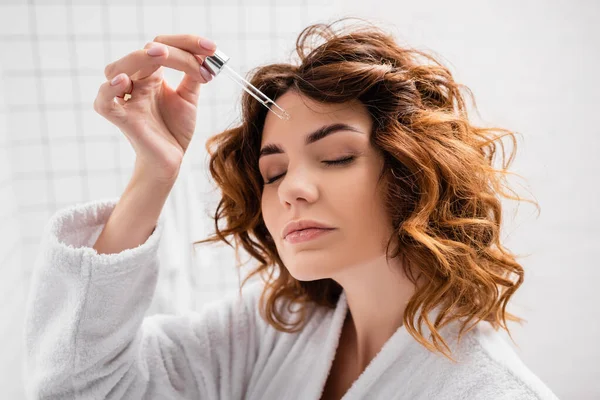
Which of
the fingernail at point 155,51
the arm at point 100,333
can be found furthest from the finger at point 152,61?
the arm at point 100,333

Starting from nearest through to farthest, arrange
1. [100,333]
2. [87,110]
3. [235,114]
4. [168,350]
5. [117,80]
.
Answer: [117,80]
[100,333]
[168,350]
[235,114]
[87,110]

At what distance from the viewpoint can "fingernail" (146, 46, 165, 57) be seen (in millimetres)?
869

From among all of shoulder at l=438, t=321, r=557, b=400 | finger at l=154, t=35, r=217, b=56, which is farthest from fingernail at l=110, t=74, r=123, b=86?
shoulder at l=438, t=321, r=557, b=400

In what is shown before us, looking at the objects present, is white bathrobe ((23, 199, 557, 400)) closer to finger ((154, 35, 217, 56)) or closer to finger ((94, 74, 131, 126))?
finger ((94, 74, 131, 126))

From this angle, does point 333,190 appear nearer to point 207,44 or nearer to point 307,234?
point 307,234

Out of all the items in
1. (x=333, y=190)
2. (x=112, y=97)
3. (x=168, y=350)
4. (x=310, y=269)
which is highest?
(x=112, y=97)

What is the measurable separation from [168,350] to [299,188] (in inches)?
19.5

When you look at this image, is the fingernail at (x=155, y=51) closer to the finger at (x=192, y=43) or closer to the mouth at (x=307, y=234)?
the finger at (x=192, y=43)

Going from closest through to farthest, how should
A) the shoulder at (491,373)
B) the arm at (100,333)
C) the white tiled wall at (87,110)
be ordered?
the shoulder at (491,373) → the arm at (100,333) → the white tiled wall at (87,110)

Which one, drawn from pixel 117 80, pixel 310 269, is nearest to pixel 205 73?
pixel 117 80

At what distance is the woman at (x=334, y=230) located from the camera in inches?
Result: 35.5

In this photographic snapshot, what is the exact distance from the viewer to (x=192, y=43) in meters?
0.91

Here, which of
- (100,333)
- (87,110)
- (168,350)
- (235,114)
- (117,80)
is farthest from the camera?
(87,110)

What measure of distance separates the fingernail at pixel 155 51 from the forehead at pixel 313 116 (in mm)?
216
